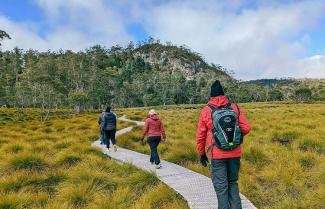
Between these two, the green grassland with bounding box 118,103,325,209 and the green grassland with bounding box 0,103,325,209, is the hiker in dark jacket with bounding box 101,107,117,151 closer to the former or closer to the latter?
the green grassland with bounding box 0,103,325,209

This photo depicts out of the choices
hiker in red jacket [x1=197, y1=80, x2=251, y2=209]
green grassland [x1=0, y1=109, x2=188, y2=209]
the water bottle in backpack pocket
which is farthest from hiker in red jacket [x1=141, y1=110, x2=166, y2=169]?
the water bottle in backpack pocket

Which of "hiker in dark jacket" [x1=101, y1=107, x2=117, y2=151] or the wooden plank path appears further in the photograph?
"hiker in dark jacket" [x1=101, y1=107, x2=117, y2=151]

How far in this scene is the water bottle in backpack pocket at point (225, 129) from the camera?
5.31 metres

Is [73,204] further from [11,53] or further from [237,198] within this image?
[11,53]

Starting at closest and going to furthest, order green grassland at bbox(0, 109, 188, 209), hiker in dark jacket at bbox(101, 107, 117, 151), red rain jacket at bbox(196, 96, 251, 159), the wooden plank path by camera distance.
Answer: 1. red rain jacket at bbox(196, 96, 251, 159)
2. the wooden plank path
3. green grassland at bbox(0, 109, 188, 209)
4. hiker in dark jacket at bbox(101, 107, 117, 151)

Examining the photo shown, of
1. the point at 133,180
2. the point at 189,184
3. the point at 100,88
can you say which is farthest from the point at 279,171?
the point at 100,88

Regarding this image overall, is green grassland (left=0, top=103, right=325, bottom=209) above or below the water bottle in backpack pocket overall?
below

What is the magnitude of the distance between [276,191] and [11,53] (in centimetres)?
12205

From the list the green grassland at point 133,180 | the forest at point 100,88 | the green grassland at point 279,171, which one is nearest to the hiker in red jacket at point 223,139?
the green grassland at point 133,180

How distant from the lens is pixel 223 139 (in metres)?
5.34

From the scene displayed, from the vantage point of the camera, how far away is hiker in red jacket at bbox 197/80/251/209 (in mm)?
5332

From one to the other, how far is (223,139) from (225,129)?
6.2 inches

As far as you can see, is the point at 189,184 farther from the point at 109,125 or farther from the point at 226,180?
the point at 109,125

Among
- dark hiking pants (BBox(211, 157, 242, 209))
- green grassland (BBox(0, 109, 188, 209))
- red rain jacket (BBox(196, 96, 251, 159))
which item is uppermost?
red rain jacket (BBox(196, 96, 251, 159))
